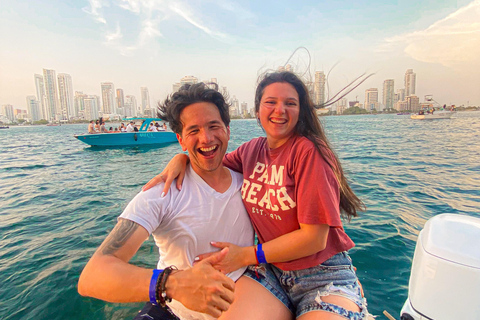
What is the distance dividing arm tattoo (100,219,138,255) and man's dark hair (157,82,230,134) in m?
0.91

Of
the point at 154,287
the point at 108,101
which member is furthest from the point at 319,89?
the point at 108,101

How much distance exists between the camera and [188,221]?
2066mm

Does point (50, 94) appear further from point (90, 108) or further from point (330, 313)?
point (330, 313)

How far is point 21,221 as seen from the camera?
Answer: 702 cm

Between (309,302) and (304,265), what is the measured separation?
274 mm

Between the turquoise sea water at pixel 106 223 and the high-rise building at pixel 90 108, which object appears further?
the high-rise building at pixel 90 108

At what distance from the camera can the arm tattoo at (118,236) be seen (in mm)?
1615

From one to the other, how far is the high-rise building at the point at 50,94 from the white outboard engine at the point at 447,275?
186 m

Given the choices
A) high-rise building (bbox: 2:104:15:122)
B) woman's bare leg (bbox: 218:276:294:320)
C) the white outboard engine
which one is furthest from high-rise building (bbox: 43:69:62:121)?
the white outboard engine

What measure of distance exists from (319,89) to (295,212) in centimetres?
149

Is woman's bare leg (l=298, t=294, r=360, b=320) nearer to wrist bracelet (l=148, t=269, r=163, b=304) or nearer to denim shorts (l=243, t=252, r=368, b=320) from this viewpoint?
denim shorts (l=243, t=252, r=368, b=320)

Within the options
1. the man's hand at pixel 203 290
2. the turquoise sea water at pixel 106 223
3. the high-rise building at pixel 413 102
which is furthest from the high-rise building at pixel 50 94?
the high-rise building at pixel 413 102

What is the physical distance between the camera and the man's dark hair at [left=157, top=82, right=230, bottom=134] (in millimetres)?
2211

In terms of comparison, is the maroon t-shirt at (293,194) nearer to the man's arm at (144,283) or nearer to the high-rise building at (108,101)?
the man's arm at (144,283)
